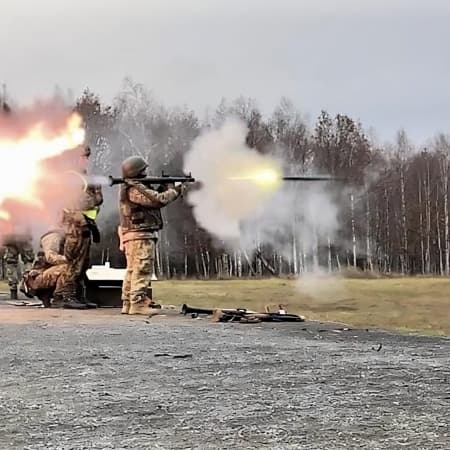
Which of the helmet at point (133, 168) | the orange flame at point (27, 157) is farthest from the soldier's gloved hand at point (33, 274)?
the helmet at point (133, 168)

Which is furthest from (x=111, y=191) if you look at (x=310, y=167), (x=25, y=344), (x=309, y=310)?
(x=25, y=344)

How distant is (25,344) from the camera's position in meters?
9.29

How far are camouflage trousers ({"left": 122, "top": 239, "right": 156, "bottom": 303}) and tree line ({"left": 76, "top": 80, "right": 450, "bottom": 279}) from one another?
7463 mm

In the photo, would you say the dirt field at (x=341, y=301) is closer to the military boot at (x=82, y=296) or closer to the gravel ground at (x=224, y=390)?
the military boot at (x=82, y=296)

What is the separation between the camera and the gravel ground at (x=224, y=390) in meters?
4.70

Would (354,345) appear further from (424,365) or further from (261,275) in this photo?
(261,275)

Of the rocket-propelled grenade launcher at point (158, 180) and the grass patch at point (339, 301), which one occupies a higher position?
the rocket-propelled grenade launcher at point (158, 180)

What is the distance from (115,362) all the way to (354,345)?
251 centimetres

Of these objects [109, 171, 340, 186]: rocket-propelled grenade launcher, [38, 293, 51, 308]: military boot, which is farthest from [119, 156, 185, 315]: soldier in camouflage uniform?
[38, 293, 51, 308]: military boot

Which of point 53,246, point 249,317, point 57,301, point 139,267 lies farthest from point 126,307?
point 53,246

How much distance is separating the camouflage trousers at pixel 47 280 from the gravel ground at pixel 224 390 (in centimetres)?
553

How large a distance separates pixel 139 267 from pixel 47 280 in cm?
289

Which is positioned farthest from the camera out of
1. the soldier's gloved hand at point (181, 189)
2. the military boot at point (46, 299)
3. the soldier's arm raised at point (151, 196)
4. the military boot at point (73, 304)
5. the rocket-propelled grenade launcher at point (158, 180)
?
the military boot at point (46, 299)

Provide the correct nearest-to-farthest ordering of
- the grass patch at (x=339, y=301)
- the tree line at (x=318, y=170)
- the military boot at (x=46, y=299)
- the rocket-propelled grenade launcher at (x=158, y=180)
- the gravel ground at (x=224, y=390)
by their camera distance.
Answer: the gravel ground at (x=224, y=390), the rocket-propelled grenade launcher at (x=158, y=180), the grass patch at (x=339, y=301), the military boot at (x=46, y=299), the tree line at (x=318, y=170)
